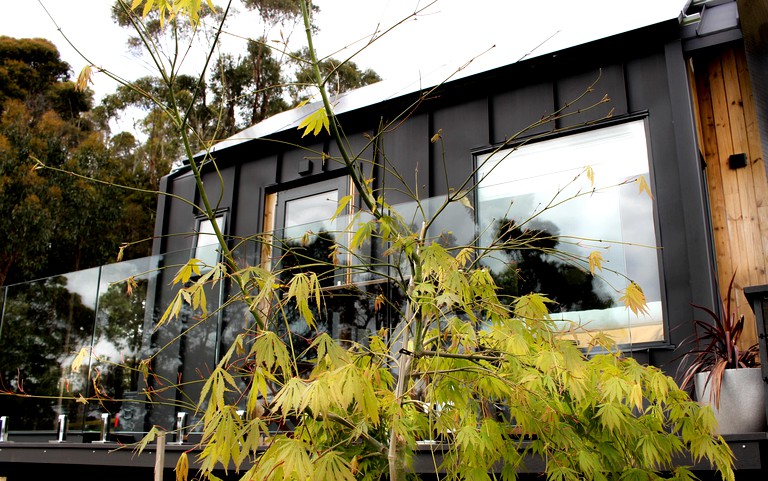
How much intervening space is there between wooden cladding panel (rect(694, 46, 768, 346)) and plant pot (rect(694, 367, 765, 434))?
139 centimetres

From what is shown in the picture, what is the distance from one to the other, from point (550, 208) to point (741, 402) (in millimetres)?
1579

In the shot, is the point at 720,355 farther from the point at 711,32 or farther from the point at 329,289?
the point at 711,32

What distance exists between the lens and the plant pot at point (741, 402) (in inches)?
144

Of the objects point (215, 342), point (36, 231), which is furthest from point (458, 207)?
point (36, 231)

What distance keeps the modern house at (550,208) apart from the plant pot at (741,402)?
0.21 metres

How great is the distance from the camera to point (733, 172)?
552 cm

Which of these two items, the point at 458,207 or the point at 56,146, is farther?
the point at 56,146

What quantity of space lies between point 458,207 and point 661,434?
2409 mm

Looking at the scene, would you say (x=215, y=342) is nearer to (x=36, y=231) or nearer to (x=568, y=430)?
(x=568, y=430)

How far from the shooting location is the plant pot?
3652 mm

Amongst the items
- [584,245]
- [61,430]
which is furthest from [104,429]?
[584,245]

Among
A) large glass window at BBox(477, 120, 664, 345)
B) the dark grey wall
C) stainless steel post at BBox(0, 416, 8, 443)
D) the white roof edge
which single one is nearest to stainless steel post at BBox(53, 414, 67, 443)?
Answer: stainless steel post at BBox(0, 416, 8, 443)

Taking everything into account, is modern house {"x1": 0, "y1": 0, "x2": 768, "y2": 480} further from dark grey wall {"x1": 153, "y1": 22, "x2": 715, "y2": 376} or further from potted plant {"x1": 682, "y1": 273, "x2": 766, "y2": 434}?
potted plant {"x1": 682, "y1": 273, "x2": 766, "y2": 434}

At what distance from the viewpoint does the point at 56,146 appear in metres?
19.3
